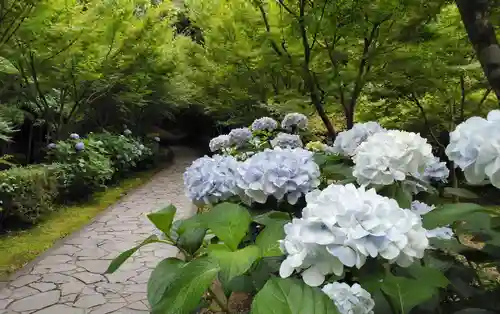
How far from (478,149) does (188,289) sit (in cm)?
67

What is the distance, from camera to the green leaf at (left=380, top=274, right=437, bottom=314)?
915 millimetres

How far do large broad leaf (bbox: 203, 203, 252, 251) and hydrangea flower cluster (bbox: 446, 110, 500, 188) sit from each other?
1.71 feet

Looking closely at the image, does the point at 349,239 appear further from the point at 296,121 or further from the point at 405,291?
the point at 296,121

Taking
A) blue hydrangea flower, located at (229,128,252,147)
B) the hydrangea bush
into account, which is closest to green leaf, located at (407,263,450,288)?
the hydrangea bush

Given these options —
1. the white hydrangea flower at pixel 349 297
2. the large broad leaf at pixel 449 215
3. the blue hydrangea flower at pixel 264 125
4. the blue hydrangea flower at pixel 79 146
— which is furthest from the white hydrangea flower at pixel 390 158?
the blue hydrangea flower at pixel 79 146

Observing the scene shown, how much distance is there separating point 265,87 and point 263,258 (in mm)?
7051

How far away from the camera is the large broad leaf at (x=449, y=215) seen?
42.3 inches

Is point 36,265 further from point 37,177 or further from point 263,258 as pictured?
point 263,258

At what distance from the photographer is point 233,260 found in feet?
3.55

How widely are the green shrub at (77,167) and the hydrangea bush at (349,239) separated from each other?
6179 mm

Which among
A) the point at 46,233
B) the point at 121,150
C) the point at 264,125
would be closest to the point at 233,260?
the point at 264,125

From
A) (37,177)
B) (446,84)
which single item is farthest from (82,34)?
A: (446,84)

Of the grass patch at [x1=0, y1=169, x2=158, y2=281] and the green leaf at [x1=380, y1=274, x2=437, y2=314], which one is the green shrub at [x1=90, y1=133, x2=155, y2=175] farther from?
the green leaf at [x1=380, y1=274, x2=437, y2=314]

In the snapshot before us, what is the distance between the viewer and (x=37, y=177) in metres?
6.17
